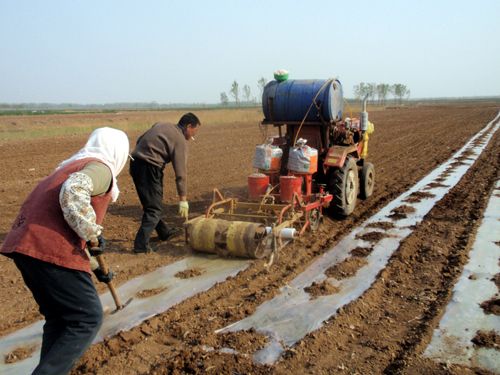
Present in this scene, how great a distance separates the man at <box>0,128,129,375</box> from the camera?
2.40 meters

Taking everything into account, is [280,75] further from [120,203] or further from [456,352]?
[456,352]

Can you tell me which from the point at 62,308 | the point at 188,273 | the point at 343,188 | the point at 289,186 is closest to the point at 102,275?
the point at 62,308

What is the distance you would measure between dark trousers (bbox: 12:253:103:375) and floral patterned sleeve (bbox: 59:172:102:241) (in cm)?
25

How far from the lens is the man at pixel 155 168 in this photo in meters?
5.31

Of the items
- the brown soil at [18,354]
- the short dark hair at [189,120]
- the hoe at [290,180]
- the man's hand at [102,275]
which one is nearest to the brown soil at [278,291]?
the hoe at [290,180]

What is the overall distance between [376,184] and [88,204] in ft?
26.5

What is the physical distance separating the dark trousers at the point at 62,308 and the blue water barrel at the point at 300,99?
4.53 m

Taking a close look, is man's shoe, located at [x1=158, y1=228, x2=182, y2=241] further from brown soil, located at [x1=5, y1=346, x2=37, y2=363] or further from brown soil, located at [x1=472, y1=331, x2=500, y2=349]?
brown soil, located at [x1=472, y1=331, x2=500, y2=349]

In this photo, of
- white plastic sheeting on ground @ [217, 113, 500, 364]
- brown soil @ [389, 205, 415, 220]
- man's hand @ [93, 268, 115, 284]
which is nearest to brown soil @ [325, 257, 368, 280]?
white plastic sheeting on ground @ [217, 113, 500, 364]

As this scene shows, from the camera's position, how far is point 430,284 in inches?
173

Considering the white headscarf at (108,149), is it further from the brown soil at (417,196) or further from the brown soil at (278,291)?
the brown soil at (417,196)

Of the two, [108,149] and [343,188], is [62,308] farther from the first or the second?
[343,188]

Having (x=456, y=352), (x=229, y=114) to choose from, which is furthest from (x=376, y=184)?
(x=229, y=114)

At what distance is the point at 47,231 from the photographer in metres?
2.43
